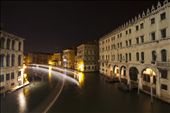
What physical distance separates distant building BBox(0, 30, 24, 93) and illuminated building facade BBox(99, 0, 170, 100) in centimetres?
2773

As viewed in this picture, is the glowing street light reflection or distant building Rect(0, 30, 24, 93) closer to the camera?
the glowing street light reflection

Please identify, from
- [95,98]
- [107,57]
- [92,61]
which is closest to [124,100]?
[95,98]

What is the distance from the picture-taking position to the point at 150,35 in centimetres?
3181

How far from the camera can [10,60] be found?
3472cm

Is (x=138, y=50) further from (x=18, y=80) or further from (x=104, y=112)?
(x=18, y=80)

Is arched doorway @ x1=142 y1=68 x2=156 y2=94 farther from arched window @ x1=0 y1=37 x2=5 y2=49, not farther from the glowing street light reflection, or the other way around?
arched window @ x1=0 y1=37 x2=5 y2=49

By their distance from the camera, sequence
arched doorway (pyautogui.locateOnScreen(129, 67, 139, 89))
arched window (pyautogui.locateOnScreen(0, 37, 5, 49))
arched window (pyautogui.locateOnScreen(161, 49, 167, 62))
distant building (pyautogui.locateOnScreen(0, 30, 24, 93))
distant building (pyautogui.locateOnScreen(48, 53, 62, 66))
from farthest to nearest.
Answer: distant building (pyautogui.locateOnScreen(48, 53, 62, 66)) → arched doorway (pyautogui.locateOnScreen(129, 67, 139, 89)) → distant building (pyautogui.locateOnScreen(0, 30, 24, 93)) → arched window (pyautogui.locateOnScreen(0, 37, 5, 49)) → arched window (pyautogui.locateOnScreen(161, 49, 167, 62))

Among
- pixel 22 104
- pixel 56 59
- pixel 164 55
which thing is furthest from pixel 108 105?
pixel 56 59

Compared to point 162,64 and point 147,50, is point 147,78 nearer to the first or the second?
point 147,50

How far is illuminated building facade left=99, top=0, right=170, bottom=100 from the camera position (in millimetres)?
27266

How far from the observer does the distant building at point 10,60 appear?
102ft

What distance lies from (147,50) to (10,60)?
2958 cm

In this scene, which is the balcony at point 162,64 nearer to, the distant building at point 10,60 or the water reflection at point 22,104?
the water reflection at point 22,104

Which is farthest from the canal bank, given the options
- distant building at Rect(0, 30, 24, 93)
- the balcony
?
distant building at Rect(0, 30, 24, 93)
